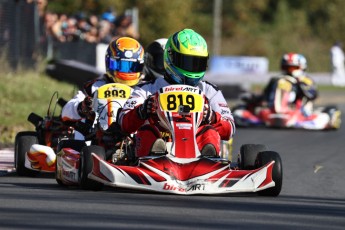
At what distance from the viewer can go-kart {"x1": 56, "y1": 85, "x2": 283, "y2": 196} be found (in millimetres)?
9188

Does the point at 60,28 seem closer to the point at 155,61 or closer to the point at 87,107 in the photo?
the point at 155,61

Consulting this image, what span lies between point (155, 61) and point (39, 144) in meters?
2.12

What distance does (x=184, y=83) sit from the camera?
1027 cm

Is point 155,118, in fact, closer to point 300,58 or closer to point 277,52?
point 300,58

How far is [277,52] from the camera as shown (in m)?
62.2

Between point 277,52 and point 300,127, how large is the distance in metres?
41.9

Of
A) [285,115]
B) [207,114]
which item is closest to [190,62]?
[207,114]

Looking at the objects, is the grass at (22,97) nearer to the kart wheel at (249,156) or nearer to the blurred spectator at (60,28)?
the blurred spectator at (60,28)

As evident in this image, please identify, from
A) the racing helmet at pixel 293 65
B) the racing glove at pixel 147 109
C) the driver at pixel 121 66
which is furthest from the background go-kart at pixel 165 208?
the racing helmet at pixel 293 65

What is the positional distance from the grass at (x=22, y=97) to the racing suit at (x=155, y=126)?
4672mm

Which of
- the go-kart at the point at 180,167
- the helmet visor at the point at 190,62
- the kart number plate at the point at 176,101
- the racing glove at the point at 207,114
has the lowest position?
the go-kart at the point at 180,167

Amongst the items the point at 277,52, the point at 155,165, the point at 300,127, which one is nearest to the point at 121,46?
the point at 155,165

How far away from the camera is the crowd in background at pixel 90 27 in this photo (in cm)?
2783

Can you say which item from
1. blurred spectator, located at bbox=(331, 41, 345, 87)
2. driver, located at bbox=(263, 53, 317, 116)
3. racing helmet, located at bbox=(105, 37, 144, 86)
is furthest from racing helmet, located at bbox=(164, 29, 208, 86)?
blurred spectator, located at bbox=(331, 41, 345, 87)
